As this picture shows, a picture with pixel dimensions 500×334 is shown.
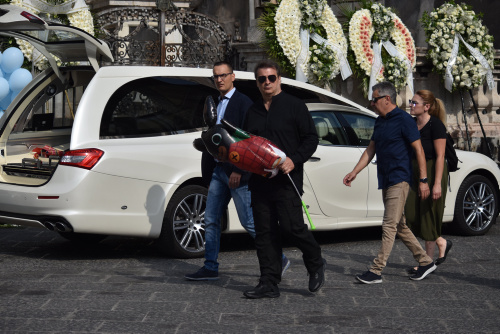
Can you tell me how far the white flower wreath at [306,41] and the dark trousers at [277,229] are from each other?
8.21m

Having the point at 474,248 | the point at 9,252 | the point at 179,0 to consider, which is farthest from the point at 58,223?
the point at 179,0

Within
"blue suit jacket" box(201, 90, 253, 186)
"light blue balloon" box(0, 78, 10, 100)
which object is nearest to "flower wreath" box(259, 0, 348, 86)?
"light blue balloon" box(0, 78, 10, 100)

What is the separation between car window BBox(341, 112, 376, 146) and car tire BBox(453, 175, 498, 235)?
1263 mm

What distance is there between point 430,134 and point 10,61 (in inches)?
314

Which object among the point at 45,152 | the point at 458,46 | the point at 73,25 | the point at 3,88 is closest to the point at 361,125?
the point at 45,152

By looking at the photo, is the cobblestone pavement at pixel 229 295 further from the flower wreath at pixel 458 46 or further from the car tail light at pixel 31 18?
the flower wreath at pixel 458 46

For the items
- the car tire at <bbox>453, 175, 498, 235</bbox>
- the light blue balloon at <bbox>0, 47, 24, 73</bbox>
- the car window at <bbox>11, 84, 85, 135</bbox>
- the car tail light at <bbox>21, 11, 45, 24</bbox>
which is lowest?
the car tire at <bbox>453, 175, 498, 235</bbox>

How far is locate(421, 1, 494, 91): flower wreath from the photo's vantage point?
16188mm

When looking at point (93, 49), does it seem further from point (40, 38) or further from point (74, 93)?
point (74, 93)

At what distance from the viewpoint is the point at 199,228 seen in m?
9.31

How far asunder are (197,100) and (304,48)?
6294mm

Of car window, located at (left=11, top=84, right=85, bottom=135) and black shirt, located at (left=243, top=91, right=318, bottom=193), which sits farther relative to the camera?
car window, located at (left=11, top=84, right=85, bottom=135)

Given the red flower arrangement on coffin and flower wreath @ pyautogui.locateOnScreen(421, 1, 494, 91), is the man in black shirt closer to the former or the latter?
the red flower arrangement on coffin

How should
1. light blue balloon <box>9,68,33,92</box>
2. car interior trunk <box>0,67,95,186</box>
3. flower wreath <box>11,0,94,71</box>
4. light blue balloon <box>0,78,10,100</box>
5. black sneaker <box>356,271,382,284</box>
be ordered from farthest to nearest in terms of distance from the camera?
flower wreath <box>11,0,94,71</box>
light blue balloon <box>9,68,33,92</box>
light blue balloon <box>0,78,10,100</box>
car interior trunk <box>0,67,95,186</box>
black sneaker <box>356,271,382,284</box>
